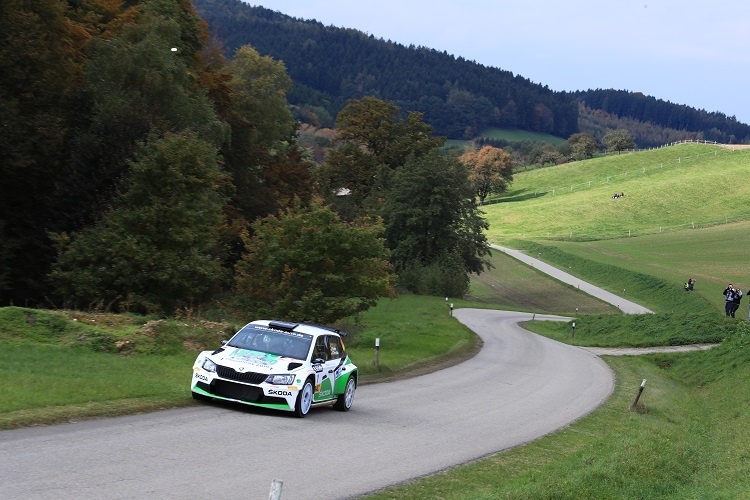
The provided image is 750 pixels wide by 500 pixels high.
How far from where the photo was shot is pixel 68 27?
37812 millimetres

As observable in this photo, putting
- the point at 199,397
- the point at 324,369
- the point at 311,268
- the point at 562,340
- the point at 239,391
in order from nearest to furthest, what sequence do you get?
the point at 239,391 < the point at 199,397 < the point at 324,369 < the point at 311,268 < the point at 562,340

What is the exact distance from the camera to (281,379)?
1576 cm

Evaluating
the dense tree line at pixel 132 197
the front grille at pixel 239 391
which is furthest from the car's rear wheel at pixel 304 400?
the dense tree line at pixel 132 197

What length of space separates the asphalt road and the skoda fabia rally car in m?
0.36

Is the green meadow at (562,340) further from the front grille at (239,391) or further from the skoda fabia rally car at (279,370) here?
the skoda fabia rally car at (279,370)

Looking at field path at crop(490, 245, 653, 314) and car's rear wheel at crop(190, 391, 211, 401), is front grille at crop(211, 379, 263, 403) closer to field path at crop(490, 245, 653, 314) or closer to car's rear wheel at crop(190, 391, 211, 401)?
car's rear wheel at crop(190, 391, 211, 401)

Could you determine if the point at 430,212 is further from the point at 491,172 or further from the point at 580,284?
the point at 491,172

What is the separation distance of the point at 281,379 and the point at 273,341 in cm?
154

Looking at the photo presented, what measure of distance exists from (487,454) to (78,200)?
23655mm

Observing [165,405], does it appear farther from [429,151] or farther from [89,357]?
[429,151]

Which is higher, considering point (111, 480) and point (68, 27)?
point (68, 27)

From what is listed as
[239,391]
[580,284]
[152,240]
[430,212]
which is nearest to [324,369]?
[239,391]

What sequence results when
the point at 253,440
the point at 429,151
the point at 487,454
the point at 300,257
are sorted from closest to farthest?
the point at 253,440 → the point at 487,454 → the point at 300,257 → the point at 429,151

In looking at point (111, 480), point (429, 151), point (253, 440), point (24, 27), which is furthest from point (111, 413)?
point (429, 151)
